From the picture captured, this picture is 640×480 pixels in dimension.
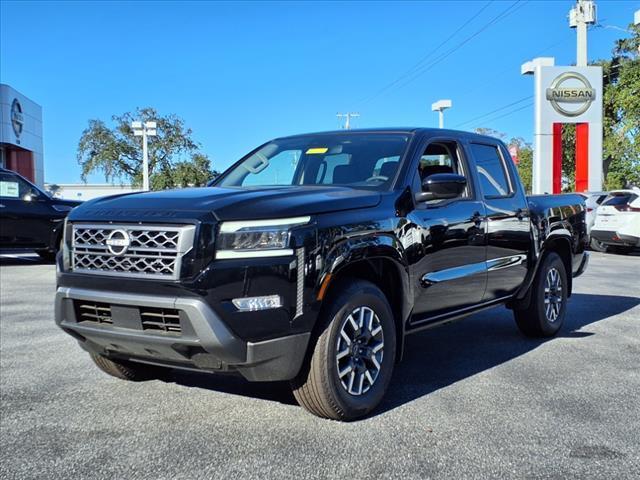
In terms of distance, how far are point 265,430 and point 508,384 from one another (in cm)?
199

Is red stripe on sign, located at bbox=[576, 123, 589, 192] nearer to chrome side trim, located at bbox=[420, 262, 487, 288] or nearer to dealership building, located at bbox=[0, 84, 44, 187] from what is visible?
chrome side trim, located at bbox=[420, 262, 487, 288]

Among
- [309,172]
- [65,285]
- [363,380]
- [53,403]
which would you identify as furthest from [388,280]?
[53,403]

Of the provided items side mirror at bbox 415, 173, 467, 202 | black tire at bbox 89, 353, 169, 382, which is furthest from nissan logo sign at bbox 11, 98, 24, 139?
side mirror at bbox 415, 173, 467, 202

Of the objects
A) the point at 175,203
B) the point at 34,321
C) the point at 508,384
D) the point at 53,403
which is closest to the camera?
the point at 175,203

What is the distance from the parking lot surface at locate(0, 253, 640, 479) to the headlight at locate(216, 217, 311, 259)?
3.52 ft

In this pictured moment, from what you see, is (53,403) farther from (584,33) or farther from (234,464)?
(584,33)

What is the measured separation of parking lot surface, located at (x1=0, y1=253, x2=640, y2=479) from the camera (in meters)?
3.34

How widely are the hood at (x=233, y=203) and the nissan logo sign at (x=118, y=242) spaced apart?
0.11 metres

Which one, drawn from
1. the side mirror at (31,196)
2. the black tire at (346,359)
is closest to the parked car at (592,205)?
the side mirror at (31,196)

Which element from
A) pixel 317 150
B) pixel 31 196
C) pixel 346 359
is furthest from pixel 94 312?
pixel 31 196

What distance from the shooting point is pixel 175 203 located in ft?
12.2

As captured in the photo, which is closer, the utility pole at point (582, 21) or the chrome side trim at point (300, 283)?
the chrome side trim at point (300, 283)

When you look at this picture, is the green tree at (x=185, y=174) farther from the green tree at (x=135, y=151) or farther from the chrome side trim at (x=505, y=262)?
the chrome side trim at (x=505, y=262)

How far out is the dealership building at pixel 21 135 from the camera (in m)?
33.6
